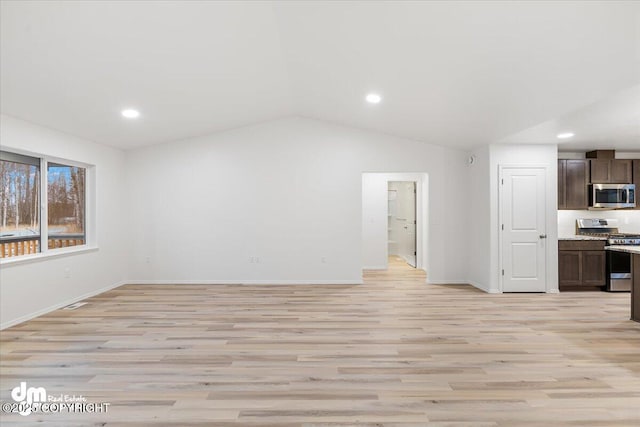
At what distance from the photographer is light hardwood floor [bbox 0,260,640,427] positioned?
7.94 ft

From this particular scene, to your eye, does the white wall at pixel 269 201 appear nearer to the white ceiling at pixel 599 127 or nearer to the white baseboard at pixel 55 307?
the white baseboard at pixel 55 307

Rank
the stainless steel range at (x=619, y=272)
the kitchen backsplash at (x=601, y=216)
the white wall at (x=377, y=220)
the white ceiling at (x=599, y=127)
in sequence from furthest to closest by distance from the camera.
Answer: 1. the white wall at (x=377, y=220)
2. the kitchen backsplash at (x=601, y=216)
3. the stainless steel range at (x=619, y=272)
4. the white ceiling at (x=599, y=127)

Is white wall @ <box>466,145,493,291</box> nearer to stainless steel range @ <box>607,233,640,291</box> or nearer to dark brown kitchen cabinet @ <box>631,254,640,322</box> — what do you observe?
dark brown kitchen cabinet @ <box>631,254,640,322</box>

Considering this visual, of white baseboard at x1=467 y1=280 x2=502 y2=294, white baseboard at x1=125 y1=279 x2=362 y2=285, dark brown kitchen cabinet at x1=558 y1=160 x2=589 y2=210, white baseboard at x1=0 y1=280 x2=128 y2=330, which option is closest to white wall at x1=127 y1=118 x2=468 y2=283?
white baseboard at x1=125 y1=279 x2=362 y2=285

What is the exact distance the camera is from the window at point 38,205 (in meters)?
4.56

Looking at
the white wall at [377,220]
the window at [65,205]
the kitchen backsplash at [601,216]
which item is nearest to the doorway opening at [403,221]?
the white wall at [377,220]

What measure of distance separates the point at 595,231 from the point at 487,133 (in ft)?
10.5

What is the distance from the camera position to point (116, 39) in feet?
10.4

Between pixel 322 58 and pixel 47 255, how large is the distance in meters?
4.46

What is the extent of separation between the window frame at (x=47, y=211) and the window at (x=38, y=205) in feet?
0.04

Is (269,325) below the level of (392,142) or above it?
below

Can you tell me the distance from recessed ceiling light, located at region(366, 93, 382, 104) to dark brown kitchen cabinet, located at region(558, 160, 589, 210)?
12.0ft

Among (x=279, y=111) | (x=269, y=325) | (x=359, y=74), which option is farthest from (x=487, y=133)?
(x=269, y=325)

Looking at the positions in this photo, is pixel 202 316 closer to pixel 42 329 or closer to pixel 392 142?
pixel 42 329
